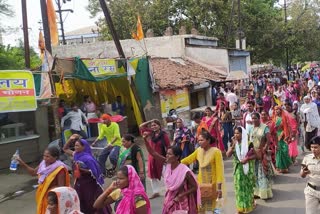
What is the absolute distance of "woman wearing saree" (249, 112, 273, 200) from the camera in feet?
24.1

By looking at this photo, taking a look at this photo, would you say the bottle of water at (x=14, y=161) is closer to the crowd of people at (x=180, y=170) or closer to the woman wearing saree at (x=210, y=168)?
the crowd of people at (x=180, y=170)

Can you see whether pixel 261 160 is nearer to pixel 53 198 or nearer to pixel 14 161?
pixel 14 161

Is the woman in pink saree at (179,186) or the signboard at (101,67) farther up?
the signboard at (101,67)

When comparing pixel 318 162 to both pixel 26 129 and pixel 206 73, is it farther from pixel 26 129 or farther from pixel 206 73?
pixel 206 73

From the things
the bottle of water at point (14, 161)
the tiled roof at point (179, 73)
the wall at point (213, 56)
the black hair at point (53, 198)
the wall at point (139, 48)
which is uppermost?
the wall at point (139, 48)

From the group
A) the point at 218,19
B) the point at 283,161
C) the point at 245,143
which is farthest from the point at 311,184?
the point at 218,19

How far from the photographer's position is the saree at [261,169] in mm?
7363

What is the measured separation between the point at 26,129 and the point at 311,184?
901 cm

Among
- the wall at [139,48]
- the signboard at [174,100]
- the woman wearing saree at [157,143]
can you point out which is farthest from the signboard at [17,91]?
the wall at [139,48]

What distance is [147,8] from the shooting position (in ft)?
103

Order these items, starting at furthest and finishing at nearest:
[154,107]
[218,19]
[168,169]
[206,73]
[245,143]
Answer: [218,19] < [206,73] < [154,107] < [245,143] < [168,169]

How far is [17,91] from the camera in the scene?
33.7 feet

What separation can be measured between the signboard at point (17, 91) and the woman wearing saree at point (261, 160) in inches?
213

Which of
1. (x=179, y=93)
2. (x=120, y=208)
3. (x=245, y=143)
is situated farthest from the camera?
(x=179, y=93)
